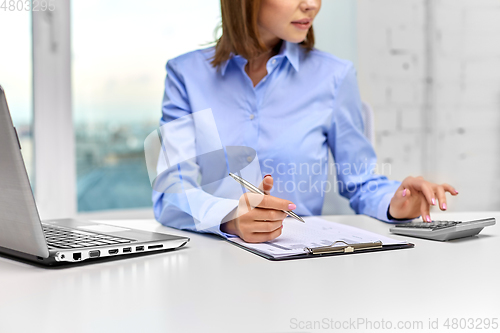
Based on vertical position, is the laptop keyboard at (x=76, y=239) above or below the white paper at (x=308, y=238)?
above

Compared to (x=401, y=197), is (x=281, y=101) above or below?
above

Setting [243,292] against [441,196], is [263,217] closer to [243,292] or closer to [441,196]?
[243,292]

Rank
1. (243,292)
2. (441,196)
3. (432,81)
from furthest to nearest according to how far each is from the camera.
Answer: (432,81) → (441,196) → (243,292)

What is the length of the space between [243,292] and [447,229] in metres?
0.43

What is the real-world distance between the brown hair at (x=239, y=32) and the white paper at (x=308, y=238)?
62 cm

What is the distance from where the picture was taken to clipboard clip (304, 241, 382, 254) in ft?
2.06

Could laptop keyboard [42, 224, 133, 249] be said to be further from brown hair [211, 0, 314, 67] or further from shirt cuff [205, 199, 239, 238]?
brown hair [211, 0, 314, 67]

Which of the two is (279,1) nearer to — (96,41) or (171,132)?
(171,132)

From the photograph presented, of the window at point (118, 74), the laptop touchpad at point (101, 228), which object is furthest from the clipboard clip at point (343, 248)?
the window at point (118, 74)

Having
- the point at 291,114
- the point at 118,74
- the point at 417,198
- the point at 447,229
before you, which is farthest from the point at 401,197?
the point at 118,74

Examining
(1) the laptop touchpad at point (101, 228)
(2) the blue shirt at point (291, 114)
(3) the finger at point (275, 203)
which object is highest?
(2) the blue shirt at point (291, 114)

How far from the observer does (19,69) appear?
167 cm

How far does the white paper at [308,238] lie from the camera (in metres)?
0.65

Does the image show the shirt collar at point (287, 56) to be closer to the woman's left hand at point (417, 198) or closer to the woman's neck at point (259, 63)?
the woman's neck at point (259, 63)
